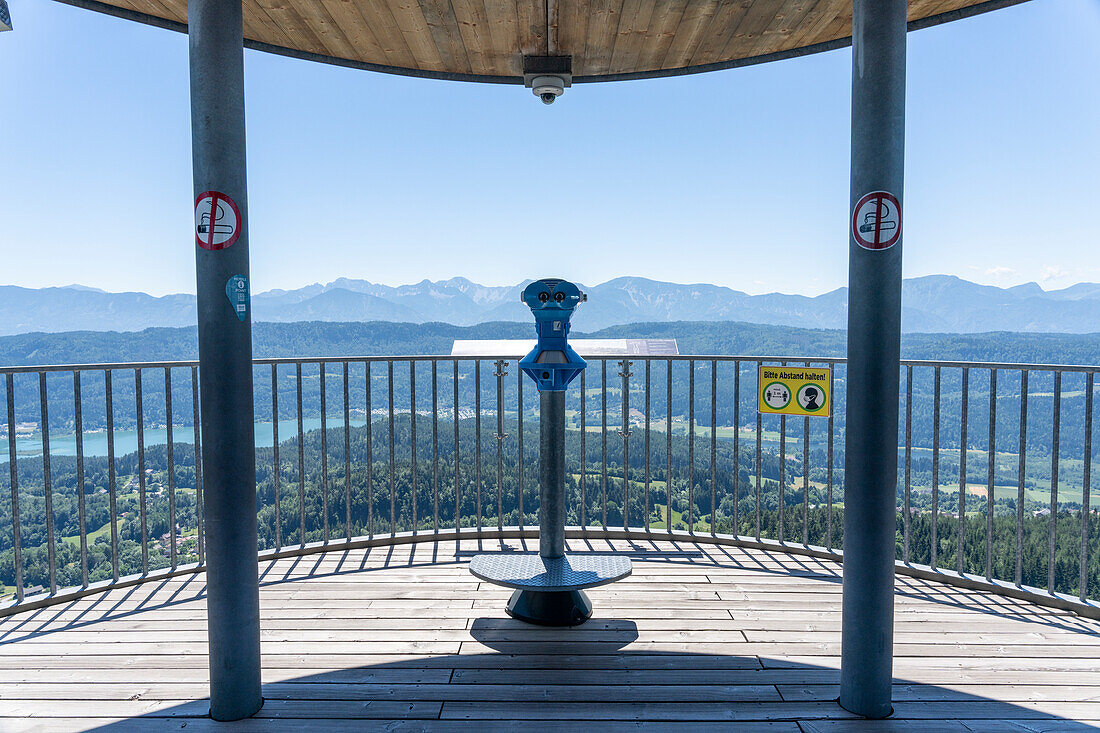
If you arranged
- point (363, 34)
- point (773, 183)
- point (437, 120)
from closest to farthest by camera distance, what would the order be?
1. point (363, 34)
2. point (437, 120)
3. point (773, 183)

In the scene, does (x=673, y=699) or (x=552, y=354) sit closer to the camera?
(x=673, y=699)

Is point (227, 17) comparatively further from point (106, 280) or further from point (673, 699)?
point (106, 280)

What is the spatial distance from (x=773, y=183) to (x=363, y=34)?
58563mm

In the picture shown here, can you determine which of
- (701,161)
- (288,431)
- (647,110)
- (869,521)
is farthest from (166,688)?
(701,161)

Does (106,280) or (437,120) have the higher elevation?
(437,120)

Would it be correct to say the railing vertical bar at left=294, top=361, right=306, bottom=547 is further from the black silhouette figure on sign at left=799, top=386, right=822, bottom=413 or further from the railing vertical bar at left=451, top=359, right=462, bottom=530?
the black silhouette figure on sign at left=799, top=386, right=822, bottom=413

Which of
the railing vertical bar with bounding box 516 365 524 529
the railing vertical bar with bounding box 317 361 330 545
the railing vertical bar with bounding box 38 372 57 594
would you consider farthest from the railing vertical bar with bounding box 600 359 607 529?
the railing vertical bar with bounding box 38 372 57 594

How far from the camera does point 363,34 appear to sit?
324cm

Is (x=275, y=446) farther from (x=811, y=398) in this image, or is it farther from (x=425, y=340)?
(x=425, y=340)

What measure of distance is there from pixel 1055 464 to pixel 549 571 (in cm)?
265

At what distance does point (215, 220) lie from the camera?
2.00 m

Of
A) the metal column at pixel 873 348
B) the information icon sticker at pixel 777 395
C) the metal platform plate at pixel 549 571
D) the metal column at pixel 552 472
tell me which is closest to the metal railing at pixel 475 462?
the information icon sticker at pixel 777 395

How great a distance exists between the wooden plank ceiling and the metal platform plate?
2.81m

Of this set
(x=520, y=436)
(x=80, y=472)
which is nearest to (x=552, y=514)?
(x=520, y=436)
